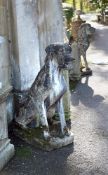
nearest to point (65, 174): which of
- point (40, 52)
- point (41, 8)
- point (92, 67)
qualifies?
point (40, 52)

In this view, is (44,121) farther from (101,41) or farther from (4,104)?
(101,41)

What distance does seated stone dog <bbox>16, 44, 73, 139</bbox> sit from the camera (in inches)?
242

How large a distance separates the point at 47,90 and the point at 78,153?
3.33 feet

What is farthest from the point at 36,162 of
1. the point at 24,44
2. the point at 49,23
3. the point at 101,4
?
the point at 101,4

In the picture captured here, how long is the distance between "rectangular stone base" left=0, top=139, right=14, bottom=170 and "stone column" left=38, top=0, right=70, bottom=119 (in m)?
1.64

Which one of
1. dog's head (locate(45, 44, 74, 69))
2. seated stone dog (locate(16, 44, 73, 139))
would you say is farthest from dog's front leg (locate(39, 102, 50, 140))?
dog's head (locate(45, 44, 74, 69))

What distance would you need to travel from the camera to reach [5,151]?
6.14 metres

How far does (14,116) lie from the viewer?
702 centimetres

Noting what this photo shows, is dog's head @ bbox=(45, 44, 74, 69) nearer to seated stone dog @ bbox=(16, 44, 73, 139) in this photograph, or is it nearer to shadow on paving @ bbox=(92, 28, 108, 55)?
seated stone dog @ bbox=(16, 44, 73, 139)

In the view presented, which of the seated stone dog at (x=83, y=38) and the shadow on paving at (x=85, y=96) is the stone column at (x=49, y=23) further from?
the seated stone dog at (x=83, y=38)

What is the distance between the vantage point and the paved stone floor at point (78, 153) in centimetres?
599

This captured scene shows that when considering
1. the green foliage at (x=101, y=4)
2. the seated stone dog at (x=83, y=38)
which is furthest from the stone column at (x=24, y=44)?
the green foliage at (x=101, y=4)

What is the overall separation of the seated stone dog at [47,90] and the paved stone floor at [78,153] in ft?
1.06

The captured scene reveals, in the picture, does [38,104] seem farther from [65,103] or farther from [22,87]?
[65,103]
